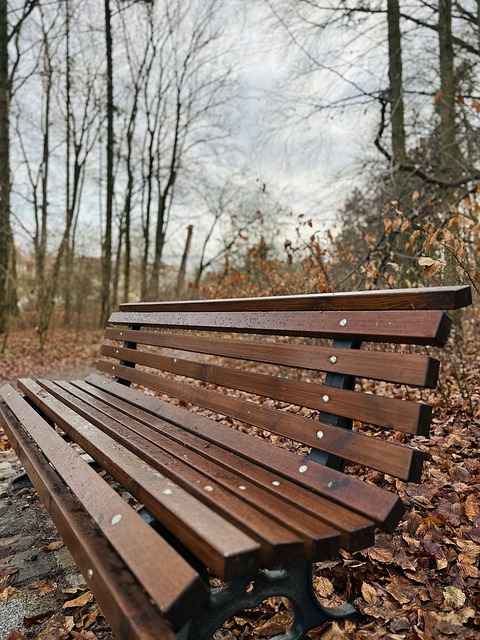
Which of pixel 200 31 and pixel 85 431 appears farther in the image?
pixel 200 31

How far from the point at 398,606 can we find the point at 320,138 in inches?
331

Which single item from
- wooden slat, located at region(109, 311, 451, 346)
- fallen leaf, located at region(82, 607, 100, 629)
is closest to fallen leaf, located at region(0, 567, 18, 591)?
fallen leaf, located at region(82, 607, 100, 629)

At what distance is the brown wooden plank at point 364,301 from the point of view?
1216 millimetres

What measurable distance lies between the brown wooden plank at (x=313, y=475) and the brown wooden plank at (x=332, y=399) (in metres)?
0.17

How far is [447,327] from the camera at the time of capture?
1233 mm

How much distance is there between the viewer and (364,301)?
4.86ft

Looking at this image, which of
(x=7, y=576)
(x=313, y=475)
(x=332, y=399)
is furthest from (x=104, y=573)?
(x=7, y=576)

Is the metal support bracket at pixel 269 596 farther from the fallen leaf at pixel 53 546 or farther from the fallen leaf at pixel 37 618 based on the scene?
the fallen leaf at pixel 53 546

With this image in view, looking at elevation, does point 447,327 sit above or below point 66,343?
above

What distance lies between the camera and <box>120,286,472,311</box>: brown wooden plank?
Result: 1.22 metres

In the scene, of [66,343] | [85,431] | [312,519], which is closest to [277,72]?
[66,343]

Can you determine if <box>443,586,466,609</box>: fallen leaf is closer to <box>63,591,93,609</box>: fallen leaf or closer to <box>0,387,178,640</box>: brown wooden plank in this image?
<box>0,387,178,640</box>: brown wooden plank

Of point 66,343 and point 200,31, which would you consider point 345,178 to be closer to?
point 66,343

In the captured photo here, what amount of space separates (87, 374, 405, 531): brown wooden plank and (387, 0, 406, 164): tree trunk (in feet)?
23.7
